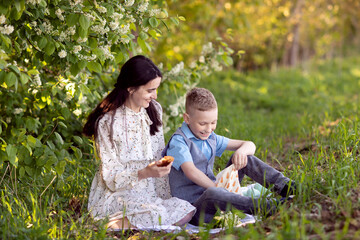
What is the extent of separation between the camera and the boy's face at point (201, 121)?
3.27 m

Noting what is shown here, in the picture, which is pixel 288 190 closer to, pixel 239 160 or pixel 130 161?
pixel 239 160

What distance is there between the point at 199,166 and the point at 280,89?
753 centimetres

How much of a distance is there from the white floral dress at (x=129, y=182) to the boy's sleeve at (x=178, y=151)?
23 centimetres

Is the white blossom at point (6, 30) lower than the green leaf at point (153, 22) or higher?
lower

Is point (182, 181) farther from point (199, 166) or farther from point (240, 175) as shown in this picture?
point (240, 175)

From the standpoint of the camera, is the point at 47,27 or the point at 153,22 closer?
the point at 47,27

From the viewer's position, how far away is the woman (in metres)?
3.17

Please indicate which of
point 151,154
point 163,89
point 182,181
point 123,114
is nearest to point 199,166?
point 182,181

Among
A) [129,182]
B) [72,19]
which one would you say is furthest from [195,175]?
[72,19]

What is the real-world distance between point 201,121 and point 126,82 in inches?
25.2

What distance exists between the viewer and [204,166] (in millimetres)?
3479

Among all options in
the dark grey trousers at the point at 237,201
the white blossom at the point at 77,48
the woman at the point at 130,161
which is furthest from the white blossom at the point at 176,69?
the dark grey trousers at the point at 237,201

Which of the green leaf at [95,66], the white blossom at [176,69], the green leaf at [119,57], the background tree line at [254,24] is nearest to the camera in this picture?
the green leaf at [95,66]

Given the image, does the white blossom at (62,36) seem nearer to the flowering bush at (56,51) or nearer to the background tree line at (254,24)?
the flowering bush at (56,51)
